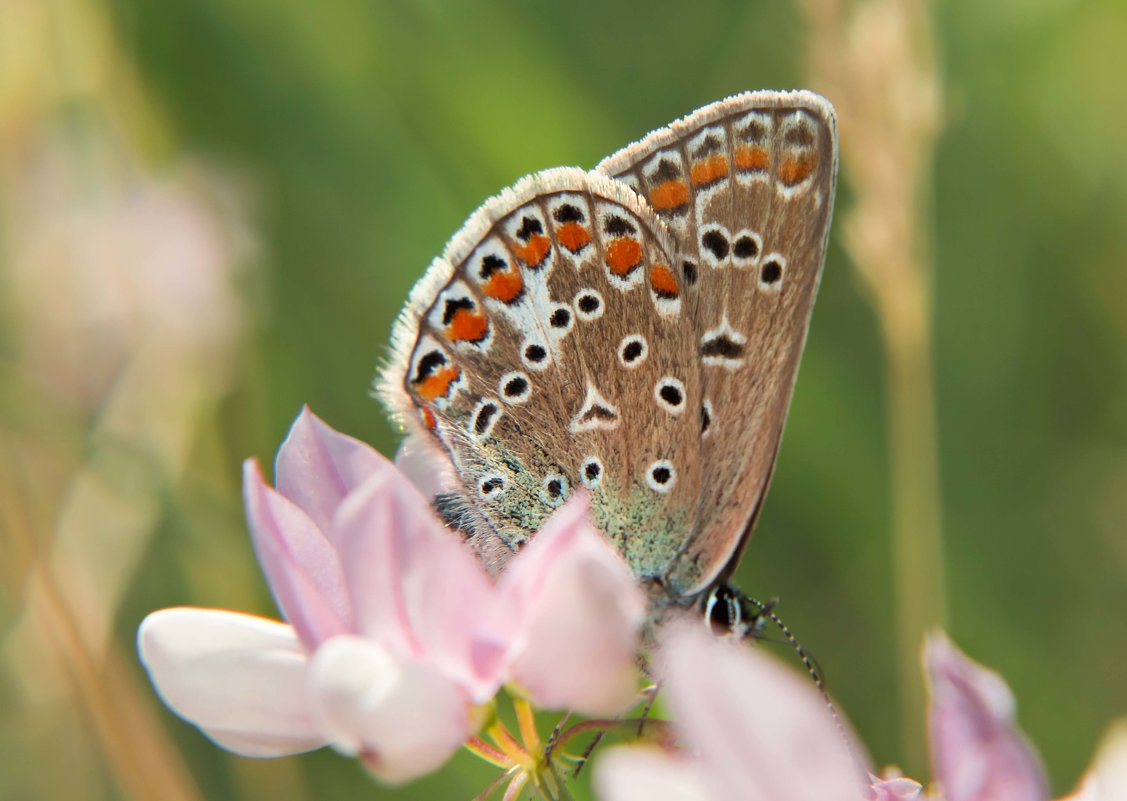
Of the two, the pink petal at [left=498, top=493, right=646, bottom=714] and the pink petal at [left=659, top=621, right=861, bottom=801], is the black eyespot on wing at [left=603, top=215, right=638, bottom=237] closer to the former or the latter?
the pink petal at [left=498, top=493, right=646, bottom=714]

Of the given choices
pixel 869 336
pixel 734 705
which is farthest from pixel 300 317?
pixel 734 705

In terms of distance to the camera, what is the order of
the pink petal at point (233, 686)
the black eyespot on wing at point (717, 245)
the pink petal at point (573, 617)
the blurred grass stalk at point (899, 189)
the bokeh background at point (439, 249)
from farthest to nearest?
the bokeh background at point (439, 249)
the blurred grass stalk at point (899, 189)
the black eyespot on wing at point (717, 245)
the pink petal at point (233, 686)
the pink petal at point (573, 617)

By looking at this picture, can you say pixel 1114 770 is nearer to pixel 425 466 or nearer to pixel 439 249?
pixel 425 466

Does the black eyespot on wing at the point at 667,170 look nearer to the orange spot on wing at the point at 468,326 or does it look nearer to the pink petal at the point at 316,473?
the orange spot on wing at the point at 468,326

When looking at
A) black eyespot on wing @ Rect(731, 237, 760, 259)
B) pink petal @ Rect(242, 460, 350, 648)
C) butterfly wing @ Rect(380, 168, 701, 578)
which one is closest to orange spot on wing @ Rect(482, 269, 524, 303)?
butterfly wing @ Rect(380, 168, 701, 578)

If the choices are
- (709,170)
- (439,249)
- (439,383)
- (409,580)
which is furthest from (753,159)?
(439,249)

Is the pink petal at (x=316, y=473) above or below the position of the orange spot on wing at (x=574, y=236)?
below

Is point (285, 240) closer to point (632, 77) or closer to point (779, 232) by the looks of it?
point (632, 77)

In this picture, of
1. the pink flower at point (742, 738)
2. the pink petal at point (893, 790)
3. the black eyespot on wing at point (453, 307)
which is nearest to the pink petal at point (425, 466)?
the black eyespot on wing at point (453, 307)
